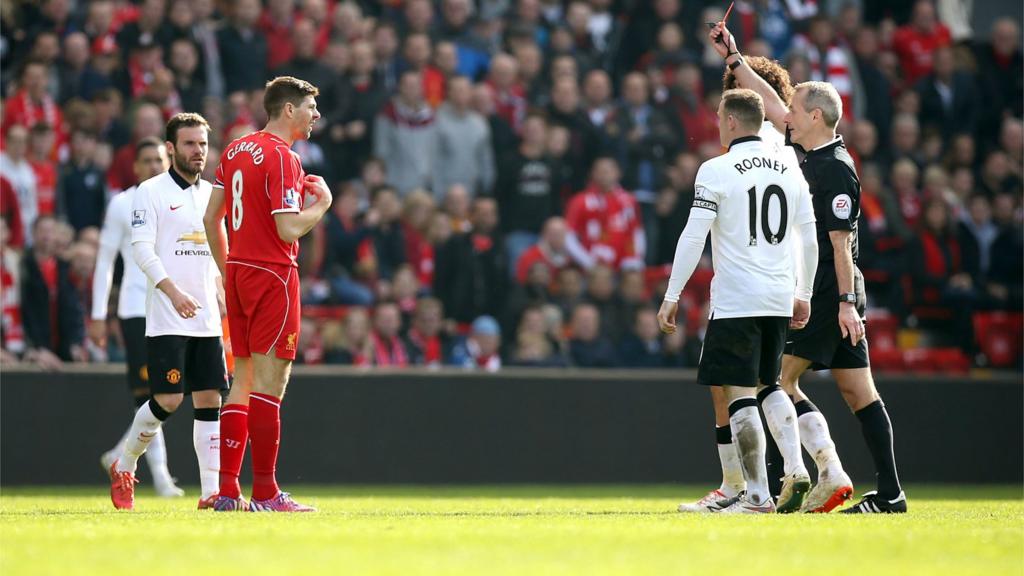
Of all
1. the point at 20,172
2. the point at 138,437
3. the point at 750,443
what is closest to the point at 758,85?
the point at 750,443

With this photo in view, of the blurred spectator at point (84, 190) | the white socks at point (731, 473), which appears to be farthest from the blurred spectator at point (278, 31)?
the white socks at point (731, 473)

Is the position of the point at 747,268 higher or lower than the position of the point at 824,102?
lower

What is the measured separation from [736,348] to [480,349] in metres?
7.05

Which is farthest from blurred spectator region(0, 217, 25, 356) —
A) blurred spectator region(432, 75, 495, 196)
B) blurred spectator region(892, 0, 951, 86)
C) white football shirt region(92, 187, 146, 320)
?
blurred spectator region(892, 0, 951, 86)

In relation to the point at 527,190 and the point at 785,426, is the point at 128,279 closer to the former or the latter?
the point at 785,426

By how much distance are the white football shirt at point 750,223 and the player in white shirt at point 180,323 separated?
10.3 feet

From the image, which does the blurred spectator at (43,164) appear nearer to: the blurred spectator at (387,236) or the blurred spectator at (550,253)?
the blurred spectator at (387,236)

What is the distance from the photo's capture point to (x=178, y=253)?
31.1 ft

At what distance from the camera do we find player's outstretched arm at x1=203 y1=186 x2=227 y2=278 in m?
8.47

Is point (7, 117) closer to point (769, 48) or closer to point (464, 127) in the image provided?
point (464, 127)

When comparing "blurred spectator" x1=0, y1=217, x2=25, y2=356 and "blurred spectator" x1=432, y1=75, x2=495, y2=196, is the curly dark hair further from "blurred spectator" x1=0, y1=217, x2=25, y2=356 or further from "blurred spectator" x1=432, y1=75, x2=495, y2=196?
"blurred spectator" x1=432, y1=75, x2=495, y2=196

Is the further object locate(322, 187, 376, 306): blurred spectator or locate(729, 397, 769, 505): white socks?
locate(322, 187, 376, 306): blurred spectator

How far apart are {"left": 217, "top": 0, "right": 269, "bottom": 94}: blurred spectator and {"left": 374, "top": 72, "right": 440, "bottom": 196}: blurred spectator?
4.65 ft

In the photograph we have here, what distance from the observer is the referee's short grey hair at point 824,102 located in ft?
29.2
